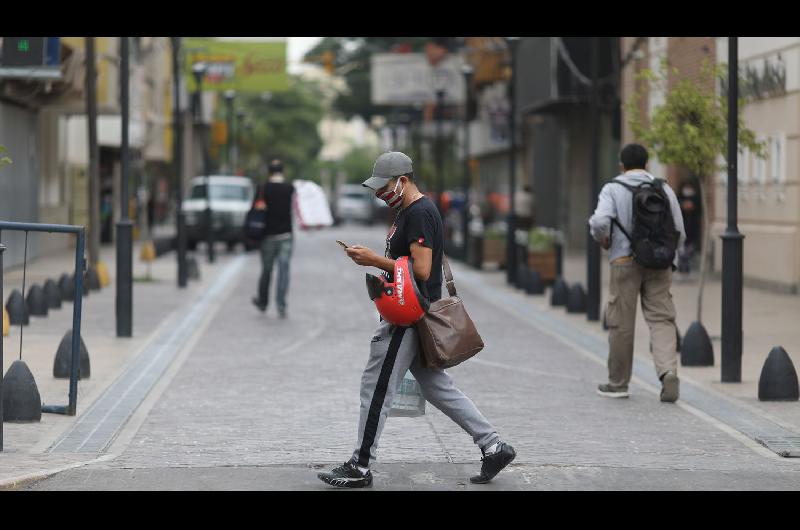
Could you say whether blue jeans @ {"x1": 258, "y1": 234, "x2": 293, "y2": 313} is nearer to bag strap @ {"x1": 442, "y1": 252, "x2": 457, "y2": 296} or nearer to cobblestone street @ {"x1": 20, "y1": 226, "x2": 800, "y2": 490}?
cobblestone street @ {"x1": 20, "y1": 226, "x2": 800, "y2": 490}

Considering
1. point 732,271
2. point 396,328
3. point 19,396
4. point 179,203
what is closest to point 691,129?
point 732,271

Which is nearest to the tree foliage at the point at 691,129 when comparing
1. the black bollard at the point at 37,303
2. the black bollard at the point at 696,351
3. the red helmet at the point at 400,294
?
the black bollard at the point at 696,351

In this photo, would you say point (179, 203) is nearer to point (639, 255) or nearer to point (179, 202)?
point (179, 202)

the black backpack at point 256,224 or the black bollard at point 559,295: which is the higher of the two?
→ the black backpack at point 256,224

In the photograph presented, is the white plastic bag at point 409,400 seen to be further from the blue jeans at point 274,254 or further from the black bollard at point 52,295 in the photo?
the black bollard at point 52,295

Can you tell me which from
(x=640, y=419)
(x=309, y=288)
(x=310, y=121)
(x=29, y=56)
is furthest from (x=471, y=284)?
(x=310, y=121)

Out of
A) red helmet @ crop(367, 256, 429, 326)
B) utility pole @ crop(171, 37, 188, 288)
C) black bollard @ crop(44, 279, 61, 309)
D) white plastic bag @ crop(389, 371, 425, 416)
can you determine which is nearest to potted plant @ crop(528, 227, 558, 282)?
utility pole @ crop(171, 37, 188, 288)

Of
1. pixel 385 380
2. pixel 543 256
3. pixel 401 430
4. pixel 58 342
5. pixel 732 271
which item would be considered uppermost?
pixel 732 271

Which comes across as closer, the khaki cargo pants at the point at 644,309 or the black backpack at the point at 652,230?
the black backpack at the point at 652,230

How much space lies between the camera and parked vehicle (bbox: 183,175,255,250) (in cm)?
3981

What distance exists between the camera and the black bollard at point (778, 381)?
1183cm

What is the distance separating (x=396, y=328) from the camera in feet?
26.8

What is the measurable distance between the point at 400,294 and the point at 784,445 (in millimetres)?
3062

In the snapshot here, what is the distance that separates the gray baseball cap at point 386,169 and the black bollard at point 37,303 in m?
11.1
